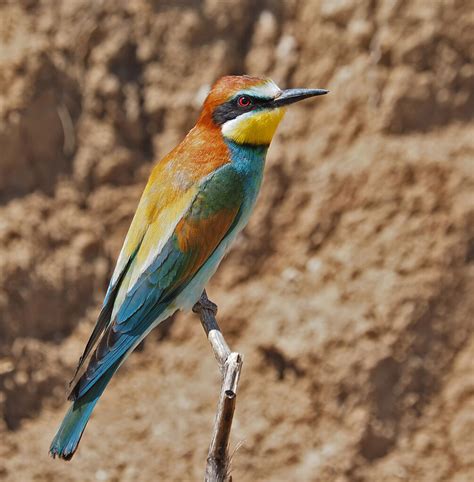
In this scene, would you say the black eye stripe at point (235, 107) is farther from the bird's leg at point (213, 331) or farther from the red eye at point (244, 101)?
the bird's leg at point (213, 331)

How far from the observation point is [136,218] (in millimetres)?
3465

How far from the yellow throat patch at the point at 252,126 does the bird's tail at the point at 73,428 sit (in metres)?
0.91

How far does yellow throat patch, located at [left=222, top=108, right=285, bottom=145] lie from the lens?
345 cm

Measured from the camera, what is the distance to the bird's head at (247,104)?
135 inches

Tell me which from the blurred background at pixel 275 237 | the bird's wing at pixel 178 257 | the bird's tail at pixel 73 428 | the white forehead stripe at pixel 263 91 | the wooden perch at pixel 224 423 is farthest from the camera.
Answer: the blurred background at pixel 275 237

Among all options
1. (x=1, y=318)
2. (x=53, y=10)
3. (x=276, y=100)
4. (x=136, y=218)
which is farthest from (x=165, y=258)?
(x=53, y=10)

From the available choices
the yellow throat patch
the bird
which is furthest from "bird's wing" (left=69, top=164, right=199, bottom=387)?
the yellow throat patch

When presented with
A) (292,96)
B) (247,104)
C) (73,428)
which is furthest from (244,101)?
(73,428)

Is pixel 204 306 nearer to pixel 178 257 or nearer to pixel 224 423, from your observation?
pixel 178 257

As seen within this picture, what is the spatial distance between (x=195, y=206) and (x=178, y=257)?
0.17 m

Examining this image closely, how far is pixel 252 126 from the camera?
3459 mm

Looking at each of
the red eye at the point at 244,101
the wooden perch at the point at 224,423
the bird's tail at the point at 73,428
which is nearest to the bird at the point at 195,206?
the red eye at the point at 244,101

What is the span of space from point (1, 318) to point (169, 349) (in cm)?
72

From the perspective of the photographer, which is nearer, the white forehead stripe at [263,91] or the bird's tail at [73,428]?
the bird's tail at [73,428]
